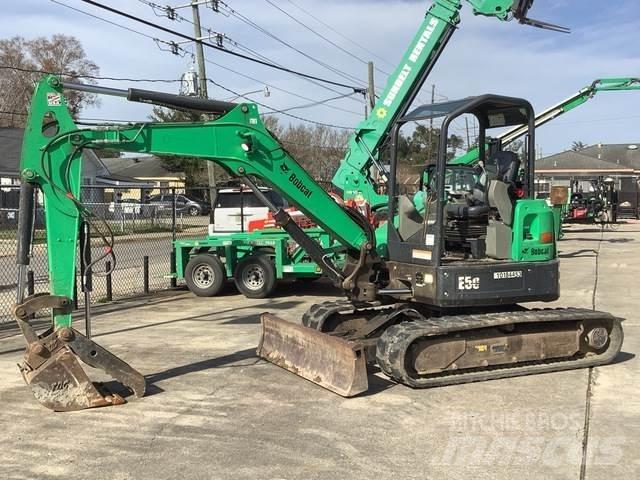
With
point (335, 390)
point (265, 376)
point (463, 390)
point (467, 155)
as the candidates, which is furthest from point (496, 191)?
point (265, 376)

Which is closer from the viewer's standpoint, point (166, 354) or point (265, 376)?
point (265, 376)

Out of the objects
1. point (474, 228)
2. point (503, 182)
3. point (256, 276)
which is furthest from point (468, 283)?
point (256, 276)

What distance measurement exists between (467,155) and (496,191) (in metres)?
0.96

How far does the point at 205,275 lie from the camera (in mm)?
12406

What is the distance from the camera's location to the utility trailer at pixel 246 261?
468 inches

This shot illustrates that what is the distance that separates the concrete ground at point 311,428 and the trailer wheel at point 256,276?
3.98 meters

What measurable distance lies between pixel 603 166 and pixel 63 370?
66.4m

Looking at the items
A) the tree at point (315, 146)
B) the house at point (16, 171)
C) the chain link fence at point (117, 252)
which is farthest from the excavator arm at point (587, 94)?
the tree at point (315, 146)

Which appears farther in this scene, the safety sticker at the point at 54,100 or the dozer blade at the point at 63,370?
the safety sticker at the point at 54,100

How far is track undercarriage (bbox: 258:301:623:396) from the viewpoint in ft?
20.7

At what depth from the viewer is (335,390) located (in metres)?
6.16

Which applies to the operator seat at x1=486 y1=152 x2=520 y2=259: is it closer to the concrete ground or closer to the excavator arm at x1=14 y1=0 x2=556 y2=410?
the excavator arm at x1=14 y1=0 x2=556 y2=410

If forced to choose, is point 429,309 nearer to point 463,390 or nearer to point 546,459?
point 463,390

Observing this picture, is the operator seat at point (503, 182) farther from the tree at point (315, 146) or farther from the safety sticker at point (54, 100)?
the tree at point (315, 146)
